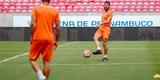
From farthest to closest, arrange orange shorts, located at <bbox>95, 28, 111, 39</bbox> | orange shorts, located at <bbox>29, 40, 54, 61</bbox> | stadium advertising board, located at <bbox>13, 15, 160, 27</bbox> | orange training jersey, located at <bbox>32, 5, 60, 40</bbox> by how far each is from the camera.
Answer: stadium advertising board, located at <bbox>13, 15, 160, 27</bbox>
orange shorts, located at <bbox>95, 28, 111, 39</bbox>
orange shorts, located at <bbox>29, 40, 54, 61</bbox>
orange training jersey, located at <bbox>32, 5, 60, 40</bbox>

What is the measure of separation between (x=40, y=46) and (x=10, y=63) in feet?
21.7

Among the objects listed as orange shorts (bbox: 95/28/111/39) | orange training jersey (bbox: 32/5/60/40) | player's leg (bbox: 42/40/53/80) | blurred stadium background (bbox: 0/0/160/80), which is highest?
orange training jersey (bbox: 32/5/60/40)

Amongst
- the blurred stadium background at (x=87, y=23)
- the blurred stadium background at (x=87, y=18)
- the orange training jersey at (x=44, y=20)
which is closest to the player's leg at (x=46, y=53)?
the orange training jersey at (x=44, y=20)

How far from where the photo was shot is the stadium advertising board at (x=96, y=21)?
3734cm

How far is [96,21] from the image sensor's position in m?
37.8

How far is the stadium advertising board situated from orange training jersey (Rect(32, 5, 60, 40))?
26.6 metres

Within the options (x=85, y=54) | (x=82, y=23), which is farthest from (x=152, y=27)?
(x=85, y=54)

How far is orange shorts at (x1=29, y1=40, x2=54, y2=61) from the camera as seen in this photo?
413 inches

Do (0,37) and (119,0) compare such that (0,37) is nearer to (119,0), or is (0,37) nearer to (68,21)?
(68,21)

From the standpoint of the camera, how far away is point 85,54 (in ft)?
60.6

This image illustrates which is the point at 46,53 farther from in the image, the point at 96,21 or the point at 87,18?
the point at 87,18

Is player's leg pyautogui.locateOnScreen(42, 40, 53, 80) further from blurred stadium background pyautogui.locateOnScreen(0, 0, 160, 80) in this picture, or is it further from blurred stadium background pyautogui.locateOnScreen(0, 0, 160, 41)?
blurred stadium background pyautogui.locateOnScreen(0, 0, 160, 41)

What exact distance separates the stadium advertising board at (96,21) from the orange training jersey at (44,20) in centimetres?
2664

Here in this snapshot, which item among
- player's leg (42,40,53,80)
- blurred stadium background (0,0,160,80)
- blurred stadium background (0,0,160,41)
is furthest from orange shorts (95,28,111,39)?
blurred stadium background (0,0,160,41)
